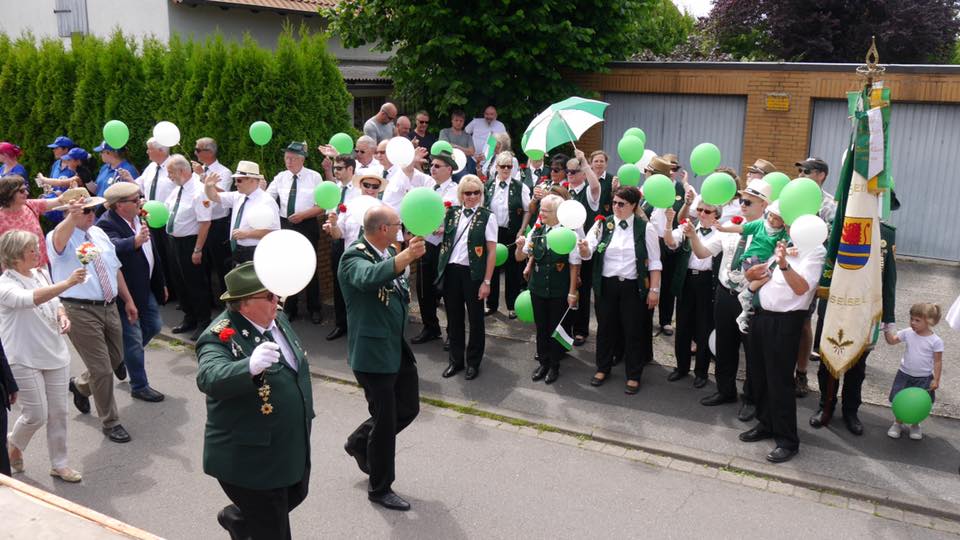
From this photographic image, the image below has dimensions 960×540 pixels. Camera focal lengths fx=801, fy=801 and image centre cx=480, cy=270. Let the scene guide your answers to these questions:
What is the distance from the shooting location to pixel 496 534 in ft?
16.7

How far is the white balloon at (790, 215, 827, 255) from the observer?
5406 mm

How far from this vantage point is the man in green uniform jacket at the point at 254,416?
394cm

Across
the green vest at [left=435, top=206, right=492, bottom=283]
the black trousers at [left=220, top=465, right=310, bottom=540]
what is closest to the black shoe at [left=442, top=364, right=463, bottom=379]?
the green vest at [left=435, top=206, right=492, bottom=283]

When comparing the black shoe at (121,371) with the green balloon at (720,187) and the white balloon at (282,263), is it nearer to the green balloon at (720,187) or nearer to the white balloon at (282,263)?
the white balloon at (282,263)

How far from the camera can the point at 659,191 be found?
270 inches

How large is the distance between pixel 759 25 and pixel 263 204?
17807mm

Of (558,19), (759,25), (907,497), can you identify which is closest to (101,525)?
(907,497)

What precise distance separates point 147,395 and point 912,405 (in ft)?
20.9

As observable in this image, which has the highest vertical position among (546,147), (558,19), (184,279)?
(558,19)

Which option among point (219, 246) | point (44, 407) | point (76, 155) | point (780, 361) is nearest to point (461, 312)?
point (780, 361)

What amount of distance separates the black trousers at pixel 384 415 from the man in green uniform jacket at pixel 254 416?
3.63 ft

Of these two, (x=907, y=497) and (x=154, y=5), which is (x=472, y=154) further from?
(x=154, y=5)

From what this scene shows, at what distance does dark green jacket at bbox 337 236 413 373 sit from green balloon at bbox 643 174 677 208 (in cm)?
267

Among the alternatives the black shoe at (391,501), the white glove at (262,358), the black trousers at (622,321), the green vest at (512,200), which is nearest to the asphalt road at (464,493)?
the black shoe at (391,501)
